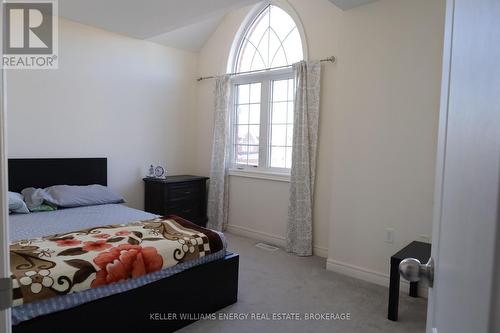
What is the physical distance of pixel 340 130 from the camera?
3164 millimetres

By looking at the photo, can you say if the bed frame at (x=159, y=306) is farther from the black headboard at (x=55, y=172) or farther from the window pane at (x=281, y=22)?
the window pane at (x=281, y=22)

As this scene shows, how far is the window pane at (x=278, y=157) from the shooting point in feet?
13.3

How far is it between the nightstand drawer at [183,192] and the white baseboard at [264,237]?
665 mm

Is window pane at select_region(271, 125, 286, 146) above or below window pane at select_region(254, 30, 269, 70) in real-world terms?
below

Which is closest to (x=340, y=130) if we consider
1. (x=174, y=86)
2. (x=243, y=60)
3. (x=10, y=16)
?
(x=243, y=60)

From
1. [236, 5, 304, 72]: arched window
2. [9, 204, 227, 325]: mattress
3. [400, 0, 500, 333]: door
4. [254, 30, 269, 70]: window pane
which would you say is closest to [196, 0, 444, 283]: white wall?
[236, 5, 304, 72]: arched window

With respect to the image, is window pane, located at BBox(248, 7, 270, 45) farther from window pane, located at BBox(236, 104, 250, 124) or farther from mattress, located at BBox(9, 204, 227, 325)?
mattress, located at BBox(9, 204, 227, 325)

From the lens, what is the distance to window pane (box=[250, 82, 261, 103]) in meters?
4.27

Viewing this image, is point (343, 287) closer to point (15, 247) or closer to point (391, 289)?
point (391, 289)

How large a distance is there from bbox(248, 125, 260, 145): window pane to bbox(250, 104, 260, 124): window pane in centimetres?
7

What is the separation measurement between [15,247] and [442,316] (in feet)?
7.37

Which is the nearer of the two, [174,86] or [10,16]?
[10,16]

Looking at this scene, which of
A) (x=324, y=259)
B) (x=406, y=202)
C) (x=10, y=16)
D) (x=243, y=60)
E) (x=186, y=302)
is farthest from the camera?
(x=243, y=60)

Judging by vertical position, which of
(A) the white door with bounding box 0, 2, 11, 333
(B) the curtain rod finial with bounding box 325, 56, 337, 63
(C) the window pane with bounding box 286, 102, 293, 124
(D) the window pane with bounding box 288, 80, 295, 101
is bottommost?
(A) the white door with bounding box 0, 2, 11, 333
